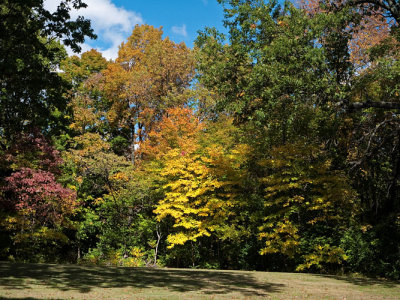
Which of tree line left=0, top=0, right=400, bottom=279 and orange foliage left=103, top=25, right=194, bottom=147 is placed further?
orange foliage left=103, top=25, right=194, bottom=147

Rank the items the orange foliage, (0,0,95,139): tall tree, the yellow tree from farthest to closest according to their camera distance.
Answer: the orange foliage
the yellow tree
(0,0,95,139): tall tree

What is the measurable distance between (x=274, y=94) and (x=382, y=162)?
7732mm

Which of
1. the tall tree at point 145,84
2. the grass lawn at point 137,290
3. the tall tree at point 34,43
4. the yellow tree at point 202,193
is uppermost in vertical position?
the tall tree at point 145,84

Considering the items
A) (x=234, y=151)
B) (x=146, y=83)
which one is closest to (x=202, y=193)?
(x=234, y=151)

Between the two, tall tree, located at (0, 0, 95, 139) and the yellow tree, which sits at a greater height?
tall tree, located at (0, 0, 95, 139)

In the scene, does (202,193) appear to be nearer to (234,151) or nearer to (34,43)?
(234,151)

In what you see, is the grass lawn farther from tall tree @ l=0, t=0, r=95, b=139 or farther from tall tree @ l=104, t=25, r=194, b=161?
tall tree @ l=104, t=25, r=194, b=161

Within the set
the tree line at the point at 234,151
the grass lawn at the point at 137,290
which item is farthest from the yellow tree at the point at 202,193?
the grass lawn at the point at 137,290

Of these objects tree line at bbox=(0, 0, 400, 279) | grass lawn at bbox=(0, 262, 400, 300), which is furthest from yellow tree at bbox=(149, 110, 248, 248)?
grass lawn at bbox=(0, 262, 400, 300)

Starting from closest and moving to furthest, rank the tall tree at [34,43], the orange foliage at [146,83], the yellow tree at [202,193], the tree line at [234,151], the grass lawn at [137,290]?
the grass lawn at [137,290]
the tall tree at [34,43]
the tree line at [234,151]
the yellow tree at [202,193]
the orange foliage at [146,83]

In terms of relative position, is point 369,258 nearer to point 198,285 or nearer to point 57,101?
point 198,285

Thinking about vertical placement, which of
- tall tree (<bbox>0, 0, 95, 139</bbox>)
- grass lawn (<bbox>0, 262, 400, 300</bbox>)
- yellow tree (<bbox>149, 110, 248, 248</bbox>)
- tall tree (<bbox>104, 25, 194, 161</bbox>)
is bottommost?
grass lawn (<bbox>0, 262, 400, 300</bbox>)

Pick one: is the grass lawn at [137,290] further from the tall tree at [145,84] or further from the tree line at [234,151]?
the tall tree at [145,84]

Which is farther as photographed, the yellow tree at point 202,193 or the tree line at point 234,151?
the yellow tree at point 202,193
